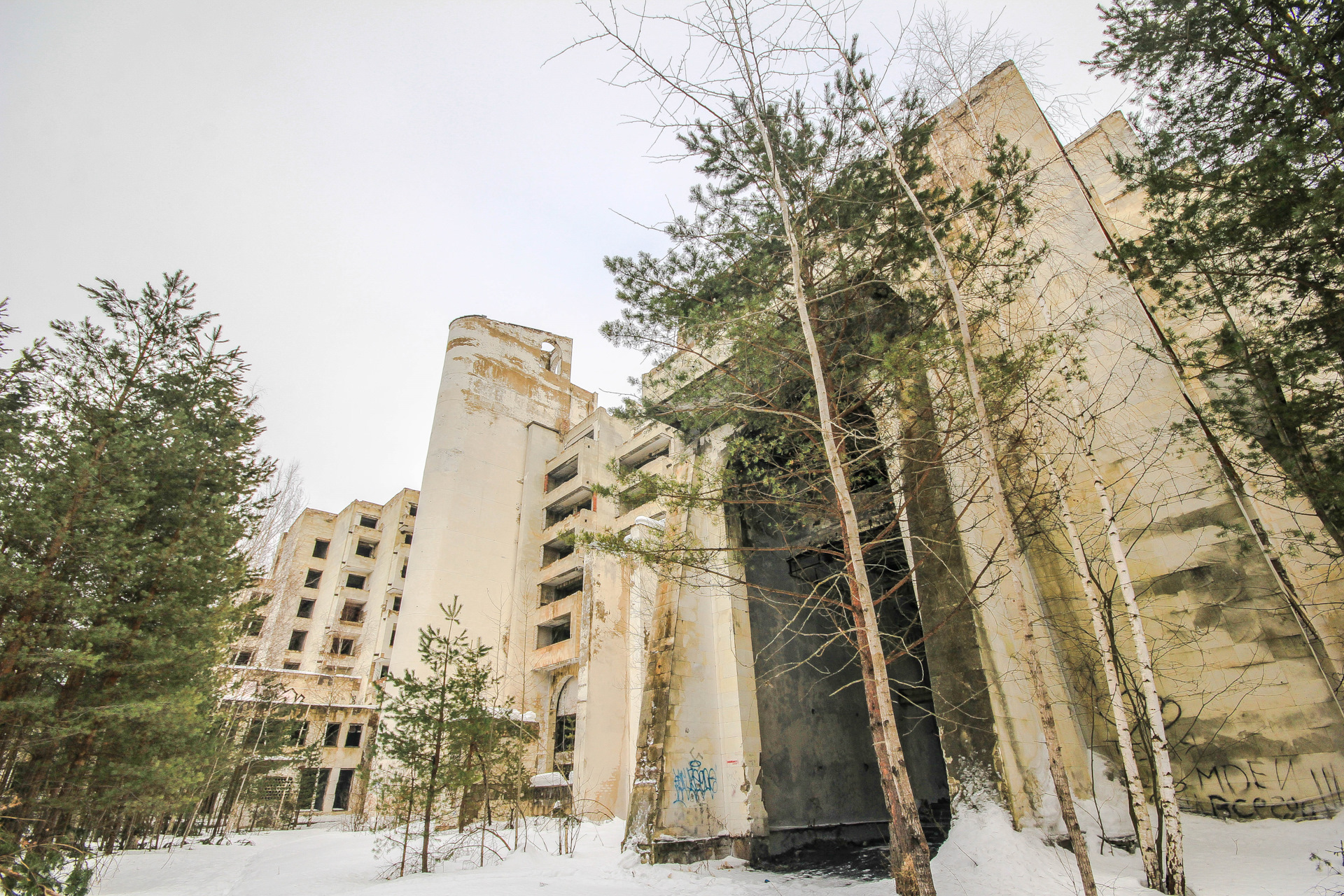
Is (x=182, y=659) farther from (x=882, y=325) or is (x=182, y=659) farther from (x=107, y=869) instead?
(x=882, y=325)

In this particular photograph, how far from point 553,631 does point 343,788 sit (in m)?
13.9

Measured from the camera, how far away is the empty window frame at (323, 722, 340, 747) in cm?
2833

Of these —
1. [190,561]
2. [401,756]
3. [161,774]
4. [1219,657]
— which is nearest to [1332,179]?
[1219,657]

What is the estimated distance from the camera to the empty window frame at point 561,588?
96.9ft

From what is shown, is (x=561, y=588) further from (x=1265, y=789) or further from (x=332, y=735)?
(x=1265, y=789)

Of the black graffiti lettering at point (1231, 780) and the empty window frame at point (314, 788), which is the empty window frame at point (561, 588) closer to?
the empty window frame at point (314, 788)

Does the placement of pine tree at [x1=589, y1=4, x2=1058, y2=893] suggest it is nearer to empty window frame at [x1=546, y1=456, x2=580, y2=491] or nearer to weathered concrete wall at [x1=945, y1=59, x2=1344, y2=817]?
weathered concrete wall at [x1=945, y1=59, x2=1344, y2=817]

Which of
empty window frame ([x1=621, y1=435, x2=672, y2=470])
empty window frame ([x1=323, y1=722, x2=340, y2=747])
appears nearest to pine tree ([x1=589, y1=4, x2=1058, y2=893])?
empty window frame ([x1=621, y1=435, x2=672, y2=470])

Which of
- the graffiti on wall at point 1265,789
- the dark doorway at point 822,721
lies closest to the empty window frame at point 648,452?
the dark doorway at point 822,721

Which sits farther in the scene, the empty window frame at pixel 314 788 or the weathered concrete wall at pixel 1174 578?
the empty window frame at pixel 314 788

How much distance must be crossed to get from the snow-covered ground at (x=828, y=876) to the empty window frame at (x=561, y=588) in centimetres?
1857

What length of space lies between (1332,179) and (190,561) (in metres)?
14.7

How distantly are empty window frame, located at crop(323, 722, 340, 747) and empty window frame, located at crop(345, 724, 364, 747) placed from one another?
1.58ft

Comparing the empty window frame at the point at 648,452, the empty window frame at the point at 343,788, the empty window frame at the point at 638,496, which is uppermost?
the empty window frame at the point at 648,452
